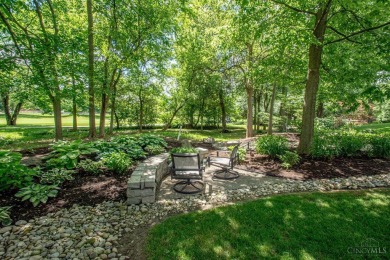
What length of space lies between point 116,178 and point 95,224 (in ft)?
5.62

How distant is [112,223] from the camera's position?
3.20m

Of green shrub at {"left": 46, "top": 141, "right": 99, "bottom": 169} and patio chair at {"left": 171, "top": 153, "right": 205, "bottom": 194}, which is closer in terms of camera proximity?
patio chair at {"left": 171, "top": 153, "right": 205, "bottom": 194}

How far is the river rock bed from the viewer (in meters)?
2.54

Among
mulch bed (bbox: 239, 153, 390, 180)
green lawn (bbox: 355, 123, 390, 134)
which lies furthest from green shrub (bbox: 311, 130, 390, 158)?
green lawn (bbox: 355, 123, 390, 134)

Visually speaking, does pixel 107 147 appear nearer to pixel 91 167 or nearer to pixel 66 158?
pixel 91 167

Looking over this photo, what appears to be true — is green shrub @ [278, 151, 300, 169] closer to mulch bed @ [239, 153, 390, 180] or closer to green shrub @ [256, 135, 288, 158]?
mulch bed @ [239, 153, 390, 180]

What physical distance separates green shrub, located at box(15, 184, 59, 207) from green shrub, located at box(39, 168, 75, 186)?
303mm

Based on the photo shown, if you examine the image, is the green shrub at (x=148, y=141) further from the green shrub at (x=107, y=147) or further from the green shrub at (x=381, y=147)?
the green shrub at (x=381, y=147)

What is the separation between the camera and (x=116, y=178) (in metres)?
4.78

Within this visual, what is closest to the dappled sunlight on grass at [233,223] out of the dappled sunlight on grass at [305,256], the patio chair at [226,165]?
the dappled sunlight on grass at [305,256]

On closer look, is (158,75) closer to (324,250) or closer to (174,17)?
(174,17)

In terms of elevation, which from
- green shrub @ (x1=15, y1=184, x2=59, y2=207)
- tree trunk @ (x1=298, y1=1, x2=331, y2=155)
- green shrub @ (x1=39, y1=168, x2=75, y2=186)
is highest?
tree trunk @ (x1=298, y1=1, x2=331, y2=155)

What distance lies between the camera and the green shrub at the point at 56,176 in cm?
416

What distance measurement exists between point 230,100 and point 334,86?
1125 centimetres
